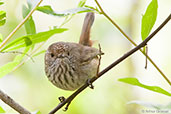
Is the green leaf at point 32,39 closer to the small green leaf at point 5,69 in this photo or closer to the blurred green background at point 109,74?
the small green leaf at point 5,69

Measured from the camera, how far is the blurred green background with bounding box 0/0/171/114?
5.57 meters

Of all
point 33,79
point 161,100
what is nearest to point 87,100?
point 33,79

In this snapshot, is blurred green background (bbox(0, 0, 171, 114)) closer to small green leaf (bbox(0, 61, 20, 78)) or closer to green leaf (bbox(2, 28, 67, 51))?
small green leaf (bbox(0, 61, 20, 78))

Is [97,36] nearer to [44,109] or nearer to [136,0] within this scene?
[136,0]

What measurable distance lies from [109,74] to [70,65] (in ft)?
10.1

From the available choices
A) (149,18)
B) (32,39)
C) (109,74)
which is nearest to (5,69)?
(32,39)

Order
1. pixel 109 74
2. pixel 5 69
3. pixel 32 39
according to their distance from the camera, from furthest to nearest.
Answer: pixel 109 74 < pixel 5 69 < pixel 32 39

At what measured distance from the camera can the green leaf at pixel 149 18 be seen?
66.6 inches

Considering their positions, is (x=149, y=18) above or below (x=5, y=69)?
above

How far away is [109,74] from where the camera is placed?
6527mm

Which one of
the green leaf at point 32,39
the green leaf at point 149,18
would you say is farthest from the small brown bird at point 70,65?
the green leaf at point 149,18

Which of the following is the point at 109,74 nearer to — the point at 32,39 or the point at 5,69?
the point at 5,69

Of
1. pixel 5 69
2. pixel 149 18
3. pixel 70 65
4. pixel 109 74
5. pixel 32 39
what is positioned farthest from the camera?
pixel 109 74

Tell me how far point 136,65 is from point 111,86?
2.07ft
